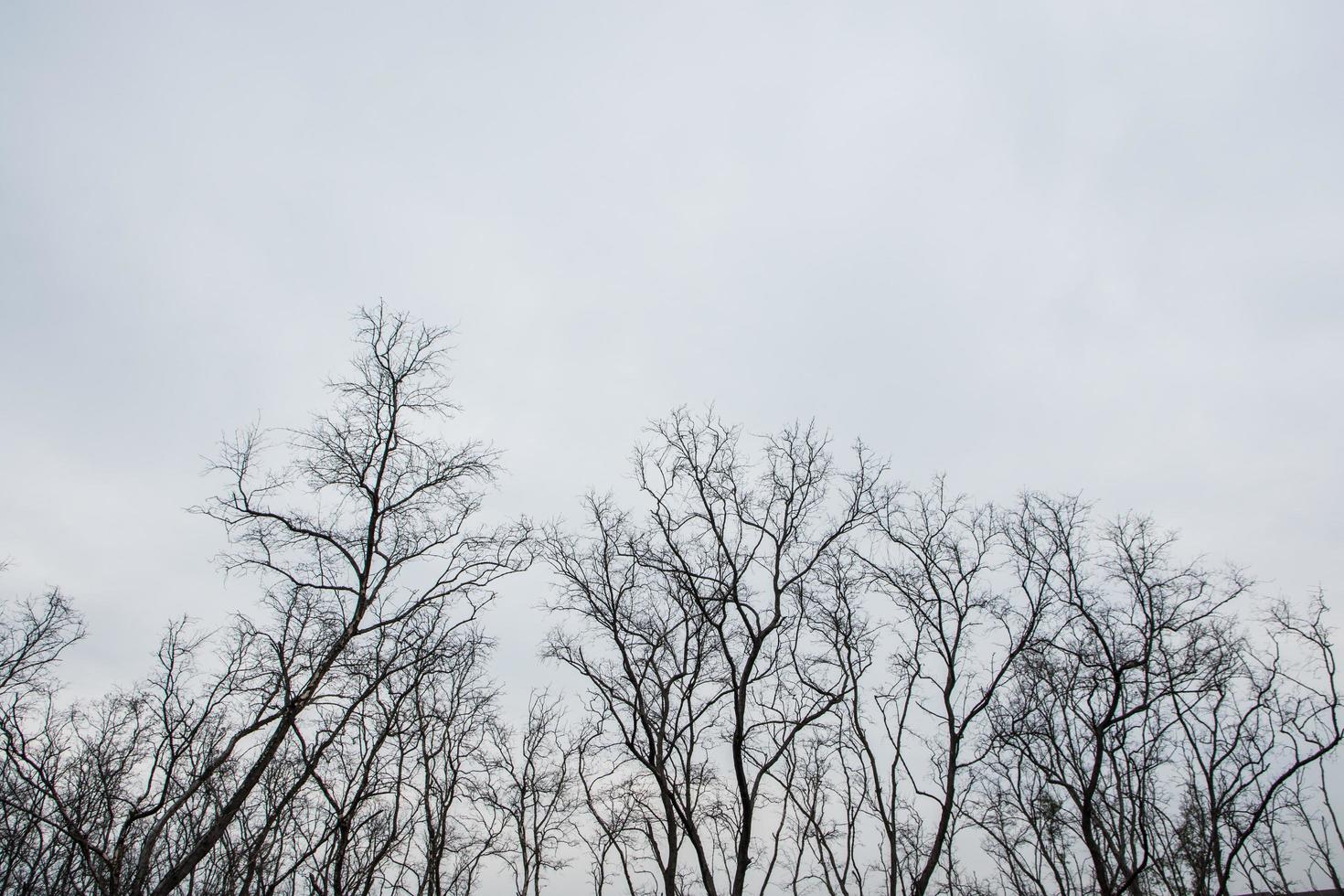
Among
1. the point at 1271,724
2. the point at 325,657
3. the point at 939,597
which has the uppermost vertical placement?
the point at 939,597

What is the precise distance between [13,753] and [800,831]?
83.7 ft

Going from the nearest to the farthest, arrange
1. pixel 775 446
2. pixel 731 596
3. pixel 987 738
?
pixel 731 596 < pixel 775 446 < pixel 987 738

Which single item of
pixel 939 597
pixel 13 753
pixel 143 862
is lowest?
pixel 143 862

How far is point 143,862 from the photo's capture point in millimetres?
10617

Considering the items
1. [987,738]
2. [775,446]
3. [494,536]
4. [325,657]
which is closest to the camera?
[325,657]

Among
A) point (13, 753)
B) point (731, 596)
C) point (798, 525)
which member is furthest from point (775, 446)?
point (13, 753)

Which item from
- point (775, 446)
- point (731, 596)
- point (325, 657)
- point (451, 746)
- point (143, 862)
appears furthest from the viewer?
point (451, 746)

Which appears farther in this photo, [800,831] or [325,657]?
[800,831]

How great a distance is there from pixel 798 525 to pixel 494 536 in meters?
6.49

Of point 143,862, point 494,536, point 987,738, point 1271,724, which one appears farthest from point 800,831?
point 143,862

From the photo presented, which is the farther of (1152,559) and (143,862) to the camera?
(1152,559)

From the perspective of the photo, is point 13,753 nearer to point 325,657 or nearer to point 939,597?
point 325,657

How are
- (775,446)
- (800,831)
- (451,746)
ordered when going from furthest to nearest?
1. (800,831)
2. (451,746)
3. (775,446)

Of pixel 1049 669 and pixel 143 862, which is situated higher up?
pixel 1049 669
